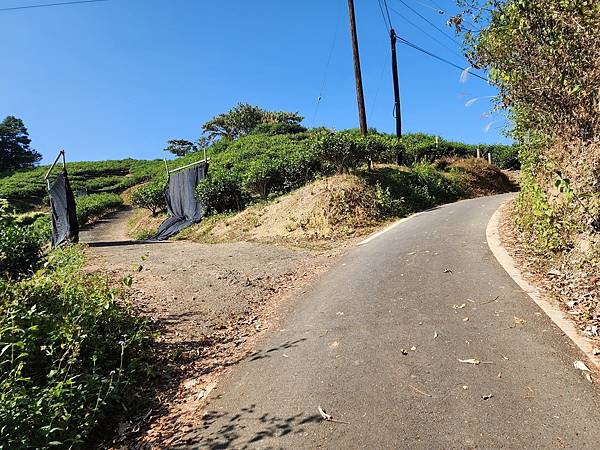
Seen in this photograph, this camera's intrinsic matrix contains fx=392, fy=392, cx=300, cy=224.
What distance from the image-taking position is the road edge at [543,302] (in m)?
3.03

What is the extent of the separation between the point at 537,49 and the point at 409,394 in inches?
162

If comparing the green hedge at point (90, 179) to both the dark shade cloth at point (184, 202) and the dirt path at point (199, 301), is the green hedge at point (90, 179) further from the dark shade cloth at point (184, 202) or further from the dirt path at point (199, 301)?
the dirt path at point (199, 301)

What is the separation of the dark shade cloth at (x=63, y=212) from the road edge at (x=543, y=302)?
10.4 meters

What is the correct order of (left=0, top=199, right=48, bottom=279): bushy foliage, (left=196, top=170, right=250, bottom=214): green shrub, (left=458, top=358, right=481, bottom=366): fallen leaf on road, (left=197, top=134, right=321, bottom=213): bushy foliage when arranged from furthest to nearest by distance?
(left=196, top=170, right=250, bottom=214): green shrub
(left=197, top=134, right=321, bottom=213): bushy foliage
(left=0, top=199, right=48, bottom=279): bushy foliage
(left=458, top=358, right=481, bottom=366): fallen leaf on road

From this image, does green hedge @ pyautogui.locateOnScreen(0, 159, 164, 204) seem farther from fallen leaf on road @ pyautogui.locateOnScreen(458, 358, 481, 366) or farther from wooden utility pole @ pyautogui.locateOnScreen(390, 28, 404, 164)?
fallen leaf on road @ pyautogui.locateOnScreen(458, 358, 481, 366)

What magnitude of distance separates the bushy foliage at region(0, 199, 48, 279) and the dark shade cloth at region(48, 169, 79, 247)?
5963 mm

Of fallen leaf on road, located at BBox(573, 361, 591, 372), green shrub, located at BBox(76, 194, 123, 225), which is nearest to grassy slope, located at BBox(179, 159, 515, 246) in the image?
fallen leaf on road, located at BBox(573, 361, 591, 372)

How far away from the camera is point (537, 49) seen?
4445 millimetres

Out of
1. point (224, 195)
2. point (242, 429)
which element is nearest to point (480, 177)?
point (224, 195)

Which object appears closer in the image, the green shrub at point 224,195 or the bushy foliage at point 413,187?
the bushy foliage at point 413,187

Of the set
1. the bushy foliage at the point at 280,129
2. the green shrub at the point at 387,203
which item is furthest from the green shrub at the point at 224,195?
the bushy foliage at the point at 280,129

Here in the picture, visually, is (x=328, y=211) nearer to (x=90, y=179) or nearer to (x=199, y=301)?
(x=199, y=301)

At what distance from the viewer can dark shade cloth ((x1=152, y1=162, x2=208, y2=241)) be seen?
15.2m

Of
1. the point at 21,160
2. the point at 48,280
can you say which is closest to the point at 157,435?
the point at 48,280
